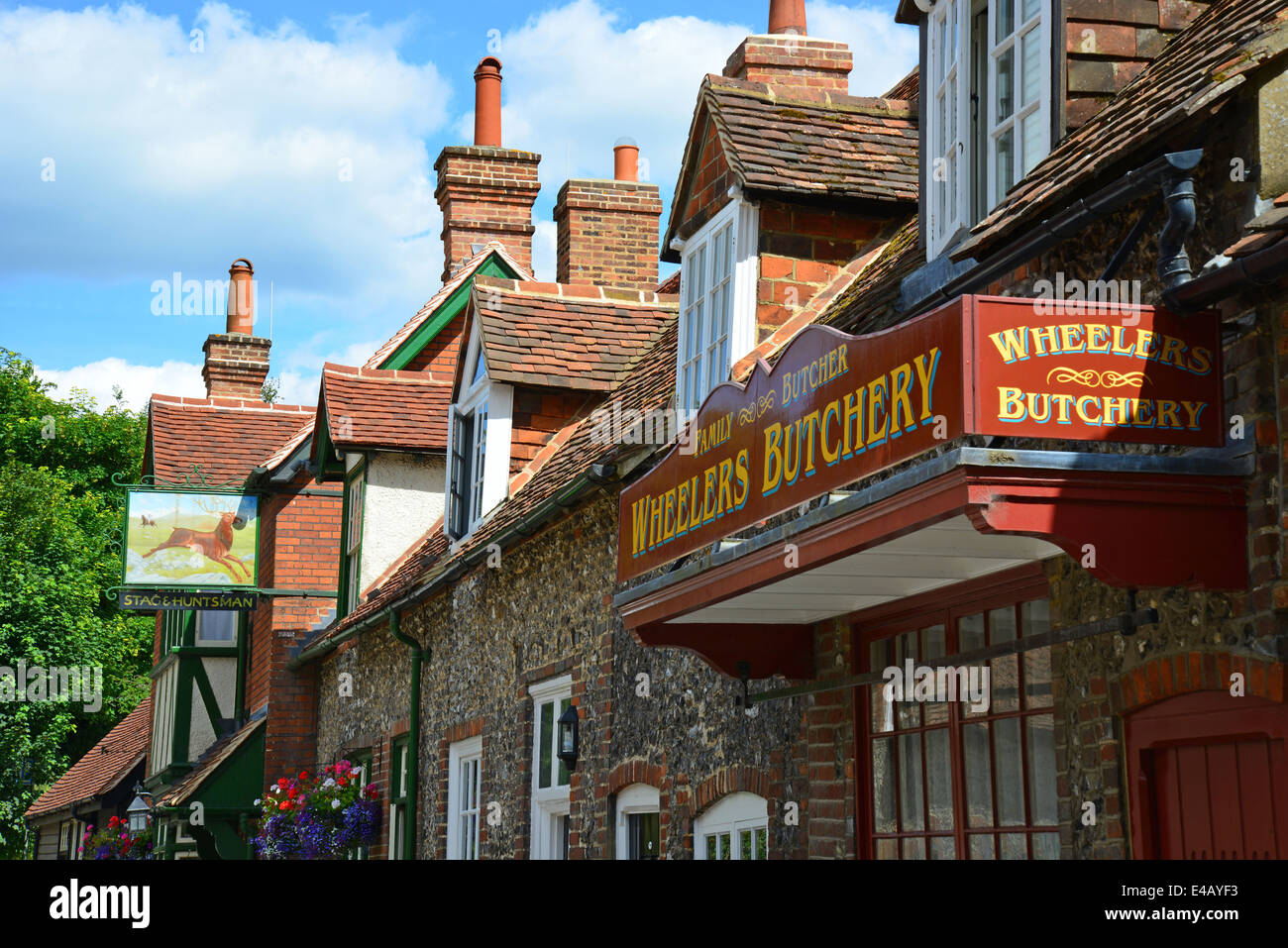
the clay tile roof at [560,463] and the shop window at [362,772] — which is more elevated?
the clay tile roof at [560,463]

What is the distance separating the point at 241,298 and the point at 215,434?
4.07 metres

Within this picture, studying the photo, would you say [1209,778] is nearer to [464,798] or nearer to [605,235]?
[464,798]

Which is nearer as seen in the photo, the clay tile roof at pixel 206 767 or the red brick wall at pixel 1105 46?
the red brick wall at pixel 1105 46

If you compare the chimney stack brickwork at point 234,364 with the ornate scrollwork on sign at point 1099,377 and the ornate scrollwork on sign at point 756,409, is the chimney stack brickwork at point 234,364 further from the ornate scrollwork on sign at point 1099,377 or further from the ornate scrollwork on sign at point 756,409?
the ornate scrollwork on sign at point 1099,377

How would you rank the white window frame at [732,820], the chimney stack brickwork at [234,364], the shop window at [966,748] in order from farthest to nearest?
the chimney stack brickwork at [234,364] < the white window frame at [732,820] < the shop window at [966,748]

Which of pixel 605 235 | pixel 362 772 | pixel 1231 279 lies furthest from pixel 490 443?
pixel 1231 279

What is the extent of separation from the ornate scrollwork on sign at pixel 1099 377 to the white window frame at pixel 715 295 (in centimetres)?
449

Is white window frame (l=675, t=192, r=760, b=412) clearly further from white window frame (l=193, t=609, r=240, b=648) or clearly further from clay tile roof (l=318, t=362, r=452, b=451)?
white window frame (l=193, t=609, r=240, b=648)

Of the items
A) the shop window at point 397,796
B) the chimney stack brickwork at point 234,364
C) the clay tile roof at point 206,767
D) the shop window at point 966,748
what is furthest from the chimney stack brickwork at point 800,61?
the chimney stack brickwork at point 234,364

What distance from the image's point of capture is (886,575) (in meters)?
6.49

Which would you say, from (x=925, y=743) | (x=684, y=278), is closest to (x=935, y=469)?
(x=925, y=743)

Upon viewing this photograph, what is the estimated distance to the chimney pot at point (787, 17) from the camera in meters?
10.9
